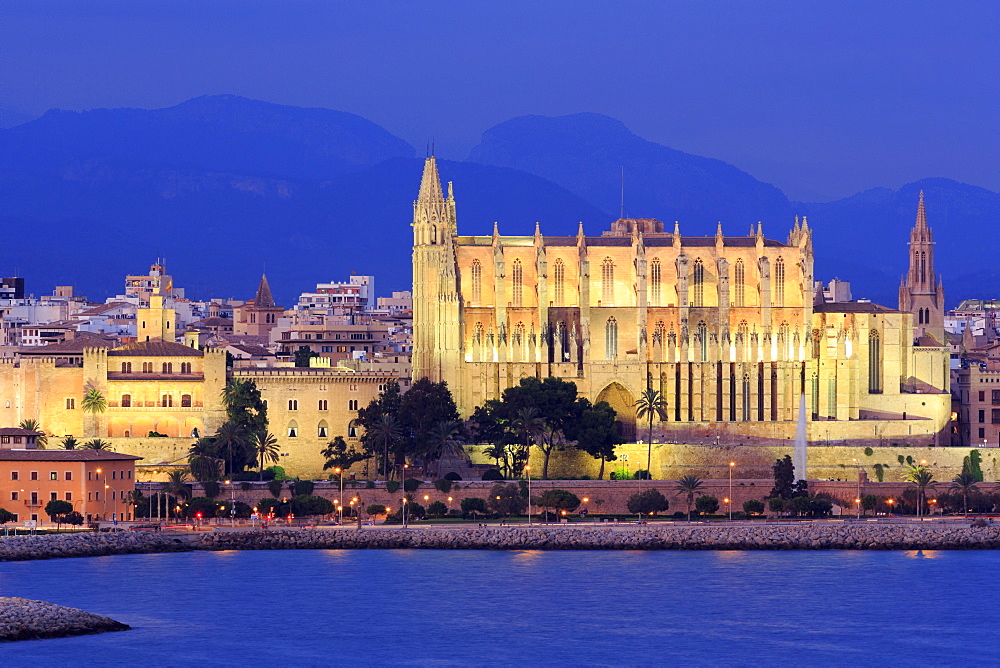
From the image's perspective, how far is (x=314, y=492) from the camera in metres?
88.8

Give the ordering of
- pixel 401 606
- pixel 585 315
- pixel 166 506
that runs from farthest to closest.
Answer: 1. pixel 585 315
2. pixel 166 506
3. pixel 401 606

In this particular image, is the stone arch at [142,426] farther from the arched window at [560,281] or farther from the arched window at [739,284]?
the arched window at [739,284]

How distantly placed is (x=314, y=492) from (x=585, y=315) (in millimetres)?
18376

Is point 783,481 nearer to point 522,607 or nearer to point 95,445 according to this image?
point 522,607

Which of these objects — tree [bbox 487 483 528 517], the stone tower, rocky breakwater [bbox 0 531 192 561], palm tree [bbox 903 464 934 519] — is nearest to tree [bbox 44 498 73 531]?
rocky breakwater [bbox 0 531 192 561]

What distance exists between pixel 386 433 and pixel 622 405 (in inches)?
521

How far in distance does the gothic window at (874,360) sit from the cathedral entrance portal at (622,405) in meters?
11.7

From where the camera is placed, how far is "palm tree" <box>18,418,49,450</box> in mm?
91125

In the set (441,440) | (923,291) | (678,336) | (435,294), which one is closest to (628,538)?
(441,440)

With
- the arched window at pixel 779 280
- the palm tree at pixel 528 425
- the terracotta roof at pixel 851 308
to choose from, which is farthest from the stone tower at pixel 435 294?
the terracotta roof at pixel 851 308

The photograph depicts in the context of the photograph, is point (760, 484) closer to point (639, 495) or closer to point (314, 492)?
point (639, 495)

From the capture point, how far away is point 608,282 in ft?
338

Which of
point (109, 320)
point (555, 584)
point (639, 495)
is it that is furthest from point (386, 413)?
point (109, 320)

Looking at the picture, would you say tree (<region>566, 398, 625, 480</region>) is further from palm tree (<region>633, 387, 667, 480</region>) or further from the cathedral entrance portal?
the cathedral entrance portal
